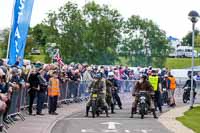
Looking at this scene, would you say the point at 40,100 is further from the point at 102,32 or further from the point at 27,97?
the point at 102,32

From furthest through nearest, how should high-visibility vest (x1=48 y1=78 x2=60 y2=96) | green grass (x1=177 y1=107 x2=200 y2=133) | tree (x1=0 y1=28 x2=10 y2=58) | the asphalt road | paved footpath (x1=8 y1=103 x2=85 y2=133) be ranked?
tree (x1=0 y1=28 x2=10 y2=58) < high-visibility vest (x1=48 y1=78 x2=60 y2=96) < green grass (x1=177 y1=107 x2=200 y2=133) < the asphalt road < paved footpath (x1=8 y1=103 x2=85 y2=133)

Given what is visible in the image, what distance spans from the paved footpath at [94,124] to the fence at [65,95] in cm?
44

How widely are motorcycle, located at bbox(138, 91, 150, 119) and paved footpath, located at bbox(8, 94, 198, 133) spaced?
12.2 inches

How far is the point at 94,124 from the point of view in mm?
23266

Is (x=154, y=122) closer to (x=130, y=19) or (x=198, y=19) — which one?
(x=198, y=19)

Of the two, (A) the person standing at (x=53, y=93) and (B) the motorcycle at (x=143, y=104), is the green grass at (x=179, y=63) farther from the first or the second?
(B) the motorcycle at (x=143, y=104)

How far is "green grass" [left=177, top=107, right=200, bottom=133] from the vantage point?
22820mm

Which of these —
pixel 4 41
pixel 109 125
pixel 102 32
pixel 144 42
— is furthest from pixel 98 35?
pixel 109 125

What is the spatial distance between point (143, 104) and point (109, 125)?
4.34 m

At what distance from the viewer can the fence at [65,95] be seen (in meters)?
22.2

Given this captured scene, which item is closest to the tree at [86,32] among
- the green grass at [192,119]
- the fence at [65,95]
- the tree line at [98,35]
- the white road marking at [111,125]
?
the tree line at [98,35]

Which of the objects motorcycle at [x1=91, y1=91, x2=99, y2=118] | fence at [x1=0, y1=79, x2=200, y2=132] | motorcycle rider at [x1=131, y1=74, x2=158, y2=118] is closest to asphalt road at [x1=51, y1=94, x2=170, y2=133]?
motorcycle at [x1=91, y1=91, x2=99, y2=118]

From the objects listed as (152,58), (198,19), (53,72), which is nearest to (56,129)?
(53,72)

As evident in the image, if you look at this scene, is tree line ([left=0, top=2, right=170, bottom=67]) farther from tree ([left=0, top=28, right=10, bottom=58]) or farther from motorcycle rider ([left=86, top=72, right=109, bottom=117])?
motorcycle rider ([left=86, top=72, right=109, bottom=117])
